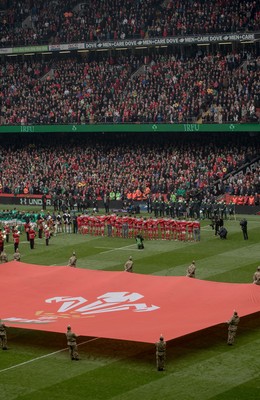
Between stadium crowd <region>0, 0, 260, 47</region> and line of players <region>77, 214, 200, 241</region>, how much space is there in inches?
817

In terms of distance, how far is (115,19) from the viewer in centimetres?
7250

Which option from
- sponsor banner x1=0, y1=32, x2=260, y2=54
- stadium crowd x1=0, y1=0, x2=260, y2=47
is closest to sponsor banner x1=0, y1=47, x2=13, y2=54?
sponsor banner x1=0, y1=32, x2=260, y2=54

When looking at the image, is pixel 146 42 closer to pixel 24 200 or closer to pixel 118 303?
pixel 24 200

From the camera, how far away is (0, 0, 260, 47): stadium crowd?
66375mm

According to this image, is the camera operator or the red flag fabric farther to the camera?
the camera operator

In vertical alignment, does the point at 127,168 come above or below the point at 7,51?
below

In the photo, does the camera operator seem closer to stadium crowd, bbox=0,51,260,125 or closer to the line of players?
the line of players

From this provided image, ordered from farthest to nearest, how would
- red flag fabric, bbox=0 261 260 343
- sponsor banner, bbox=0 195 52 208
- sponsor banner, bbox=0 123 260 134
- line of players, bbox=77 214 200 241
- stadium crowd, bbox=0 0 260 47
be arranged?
sponsor banner, bbox=0 195 52 208, stadium crowd, bbox=0 0 260 47, sponsor banner, bbox=0 123 260 134, line of players, bbox=77 214 200 241, red flag fabric, bbox=0 261 260 343

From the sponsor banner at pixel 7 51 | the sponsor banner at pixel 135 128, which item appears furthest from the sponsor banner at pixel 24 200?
the sponsor banner at pixel 7 51

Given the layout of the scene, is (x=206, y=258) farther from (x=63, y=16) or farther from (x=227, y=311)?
(x=63, y=16)

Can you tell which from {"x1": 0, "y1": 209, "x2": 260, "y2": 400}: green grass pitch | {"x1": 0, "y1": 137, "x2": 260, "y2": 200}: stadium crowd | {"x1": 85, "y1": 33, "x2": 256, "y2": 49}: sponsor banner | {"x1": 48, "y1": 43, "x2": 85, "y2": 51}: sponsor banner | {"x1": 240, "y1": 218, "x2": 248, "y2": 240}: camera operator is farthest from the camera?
{"x1": 48, "y1": 43, "x2": 85, "y2": 51}: sponsor banner

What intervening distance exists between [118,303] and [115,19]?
1753 inches

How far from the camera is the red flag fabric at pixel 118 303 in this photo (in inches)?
1108

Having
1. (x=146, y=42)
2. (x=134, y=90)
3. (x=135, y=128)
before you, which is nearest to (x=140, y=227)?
(x=135, y=128)
